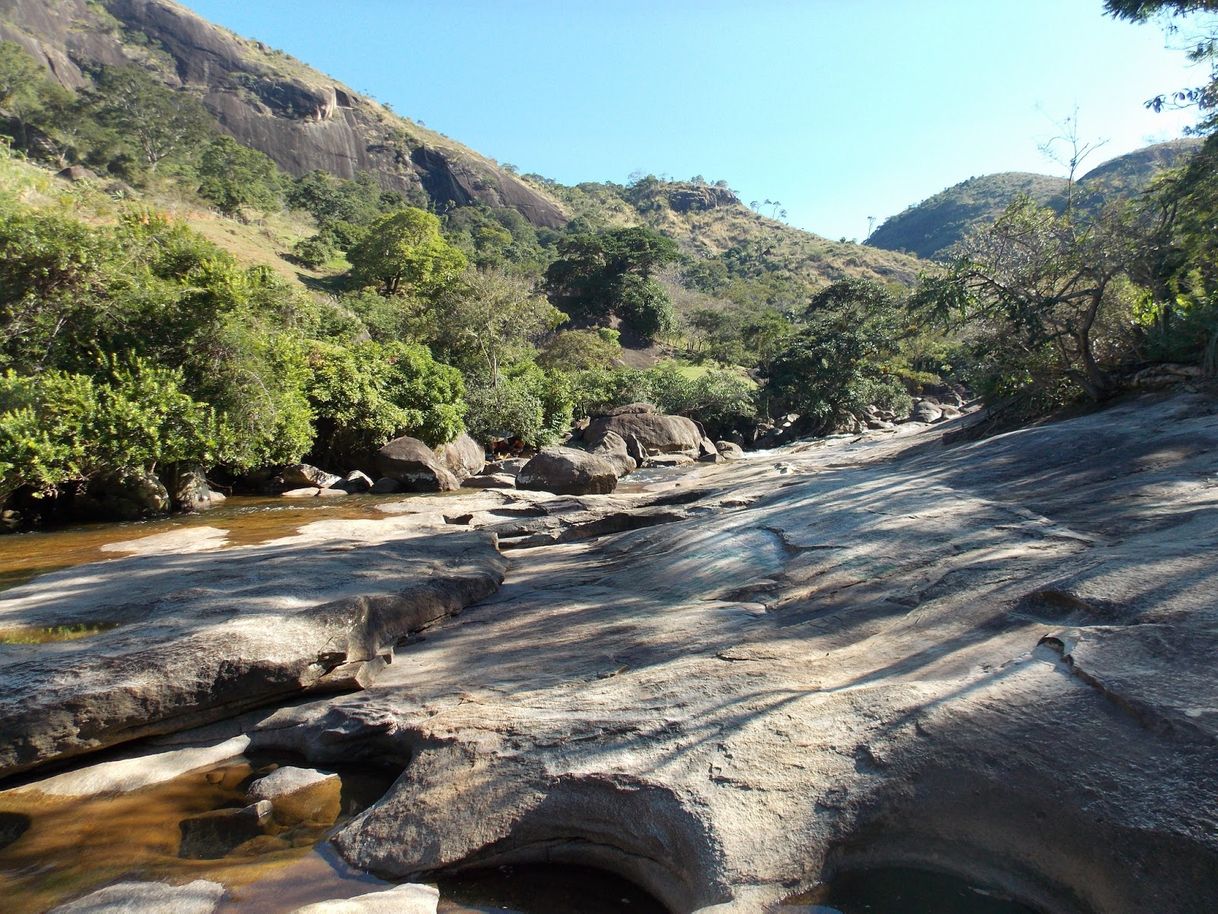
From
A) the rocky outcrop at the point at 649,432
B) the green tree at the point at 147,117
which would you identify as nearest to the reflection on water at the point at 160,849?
the rocky outcrop at the point at 649,432

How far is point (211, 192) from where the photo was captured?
47969 millimetres

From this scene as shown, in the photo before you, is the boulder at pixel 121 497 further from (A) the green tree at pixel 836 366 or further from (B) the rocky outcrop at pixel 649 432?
(A) the green tree at pixel 836 366

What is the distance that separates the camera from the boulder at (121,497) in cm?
1328

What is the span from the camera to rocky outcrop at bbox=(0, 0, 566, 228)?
7888 centimetres

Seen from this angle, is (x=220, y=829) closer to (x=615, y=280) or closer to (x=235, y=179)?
(x=615, y=280)

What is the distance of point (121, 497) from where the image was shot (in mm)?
13508

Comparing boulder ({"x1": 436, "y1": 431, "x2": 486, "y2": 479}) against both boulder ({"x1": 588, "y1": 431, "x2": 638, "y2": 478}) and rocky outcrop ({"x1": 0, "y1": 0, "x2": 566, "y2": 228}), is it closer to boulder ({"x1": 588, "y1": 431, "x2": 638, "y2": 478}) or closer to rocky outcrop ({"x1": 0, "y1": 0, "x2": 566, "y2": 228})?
boulder ({"x1": 588, "y1": 431, "x2": 638, "y2": 478})

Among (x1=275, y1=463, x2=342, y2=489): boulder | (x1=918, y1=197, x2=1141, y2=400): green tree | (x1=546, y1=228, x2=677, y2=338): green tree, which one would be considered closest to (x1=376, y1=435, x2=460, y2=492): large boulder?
(x1=275, y1=463, x2=342, y2=489): boulder

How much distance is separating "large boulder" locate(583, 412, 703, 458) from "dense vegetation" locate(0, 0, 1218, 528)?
2369 millimetres

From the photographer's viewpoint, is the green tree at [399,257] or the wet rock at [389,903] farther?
the green tree at [399,257]

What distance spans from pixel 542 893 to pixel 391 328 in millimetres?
30580

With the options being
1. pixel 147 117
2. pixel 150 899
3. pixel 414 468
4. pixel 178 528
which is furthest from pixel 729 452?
pixel 147 117

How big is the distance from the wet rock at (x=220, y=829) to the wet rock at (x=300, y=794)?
8cm

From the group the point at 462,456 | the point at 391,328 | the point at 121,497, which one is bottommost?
the point at 462,456
